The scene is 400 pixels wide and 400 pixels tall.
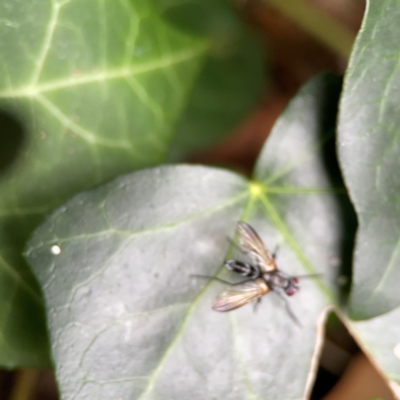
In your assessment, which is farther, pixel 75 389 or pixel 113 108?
pixel 113 108

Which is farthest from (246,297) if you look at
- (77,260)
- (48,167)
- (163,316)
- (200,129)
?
(200,129)

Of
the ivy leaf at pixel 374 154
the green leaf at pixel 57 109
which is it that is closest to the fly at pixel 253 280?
the ivy leaf at pixel 374 154

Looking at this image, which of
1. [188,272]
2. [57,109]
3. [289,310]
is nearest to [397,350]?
[289,310]

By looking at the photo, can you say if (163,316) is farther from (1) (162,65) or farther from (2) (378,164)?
(1) (162,65)

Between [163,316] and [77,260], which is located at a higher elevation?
[77,260]

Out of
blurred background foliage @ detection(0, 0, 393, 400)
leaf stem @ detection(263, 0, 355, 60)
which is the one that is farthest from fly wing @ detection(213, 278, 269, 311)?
leaf stem @ detection(263, 0, 355, 60)

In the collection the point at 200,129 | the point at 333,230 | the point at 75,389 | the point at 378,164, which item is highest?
the point at 200,129

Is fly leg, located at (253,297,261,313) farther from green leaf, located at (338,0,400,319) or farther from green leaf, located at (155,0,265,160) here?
green leaf, located at (155,0,265,160)
